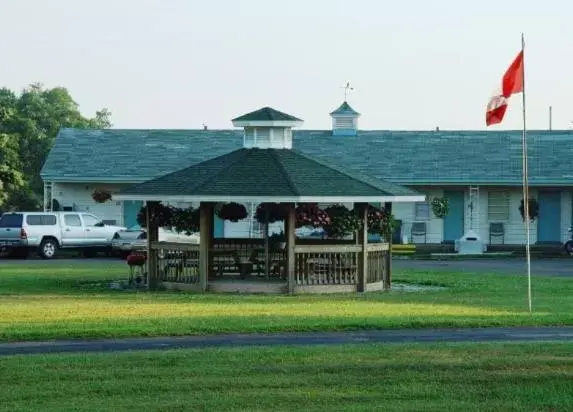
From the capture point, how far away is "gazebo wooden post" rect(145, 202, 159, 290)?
1227 inches

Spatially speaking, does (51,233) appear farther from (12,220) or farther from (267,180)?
(267,180)

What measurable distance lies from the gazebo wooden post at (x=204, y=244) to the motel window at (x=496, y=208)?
80.6ft

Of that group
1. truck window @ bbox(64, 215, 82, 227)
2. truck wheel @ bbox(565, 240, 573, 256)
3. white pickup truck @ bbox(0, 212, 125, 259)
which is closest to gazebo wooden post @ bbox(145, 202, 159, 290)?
white pickup truck @ bbox(0, 212, 125, 259)

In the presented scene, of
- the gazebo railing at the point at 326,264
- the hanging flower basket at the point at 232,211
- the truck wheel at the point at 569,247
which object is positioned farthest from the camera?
the truck wheel at the point at 569,247

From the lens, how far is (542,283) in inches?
1336

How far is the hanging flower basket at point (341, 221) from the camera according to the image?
3064 centimetres

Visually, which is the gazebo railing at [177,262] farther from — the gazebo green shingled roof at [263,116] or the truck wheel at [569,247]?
the truck wheel at [569,247]

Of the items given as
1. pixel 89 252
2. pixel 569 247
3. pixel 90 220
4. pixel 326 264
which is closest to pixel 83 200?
pixel 89 252

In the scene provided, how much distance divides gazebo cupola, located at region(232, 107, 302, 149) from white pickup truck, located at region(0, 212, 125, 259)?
1627cm

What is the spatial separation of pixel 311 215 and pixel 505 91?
725cm

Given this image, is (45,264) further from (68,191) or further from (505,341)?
(505,341)

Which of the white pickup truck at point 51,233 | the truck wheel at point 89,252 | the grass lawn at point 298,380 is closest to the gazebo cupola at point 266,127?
the grass lawn at point 298,380

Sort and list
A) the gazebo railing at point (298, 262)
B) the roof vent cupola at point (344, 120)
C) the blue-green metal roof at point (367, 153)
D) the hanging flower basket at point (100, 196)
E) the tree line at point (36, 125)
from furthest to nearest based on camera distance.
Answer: the tree line at point (36, 125)
the roof vent cupola at point (344, 120)
the blue-green metal roof at point (367, 153)
the hanging flower basket at point (100, 196)
the gazebo railing at point (298, 262)

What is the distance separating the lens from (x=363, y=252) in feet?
101
